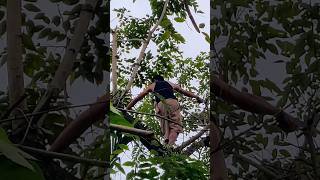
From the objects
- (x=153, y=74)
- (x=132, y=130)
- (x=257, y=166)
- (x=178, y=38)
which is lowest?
(x=257, y=166)

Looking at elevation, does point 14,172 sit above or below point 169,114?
above

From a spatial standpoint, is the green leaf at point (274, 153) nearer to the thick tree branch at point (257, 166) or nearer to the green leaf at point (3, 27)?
the thick tree branch at point (257, 166)

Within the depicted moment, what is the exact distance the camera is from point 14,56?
1.00 m

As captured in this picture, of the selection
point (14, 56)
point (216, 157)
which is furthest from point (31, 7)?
point (216, 157)

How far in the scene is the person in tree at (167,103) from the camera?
1.42 meters

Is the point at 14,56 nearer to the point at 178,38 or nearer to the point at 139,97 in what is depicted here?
the point at 139,97

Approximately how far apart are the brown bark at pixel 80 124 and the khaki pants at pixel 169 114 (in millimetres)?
249

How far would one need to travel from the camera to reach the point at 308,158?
1.28 meters

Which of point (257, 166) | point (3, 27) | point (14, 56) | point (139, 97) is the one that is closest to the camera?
point (14, 56)

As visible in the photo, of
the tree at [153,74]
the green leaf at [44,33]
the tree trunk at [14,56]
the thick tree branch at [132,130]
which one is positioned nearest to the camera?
the tree trunk at [14,56]

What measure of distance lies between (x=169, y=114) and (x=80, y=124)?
1.22 ft

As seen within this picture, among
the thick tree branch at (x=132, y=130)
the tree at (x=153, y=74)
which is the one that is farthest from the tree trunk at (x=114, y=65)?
the thick tree branch at (x=132, y=130)

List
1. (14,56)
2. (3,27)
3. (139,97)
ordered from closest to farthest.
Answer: (14,56) < (3,27) < (139,97)

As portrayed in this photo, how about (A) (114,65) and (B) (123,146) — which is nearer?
(B) (123,146)
